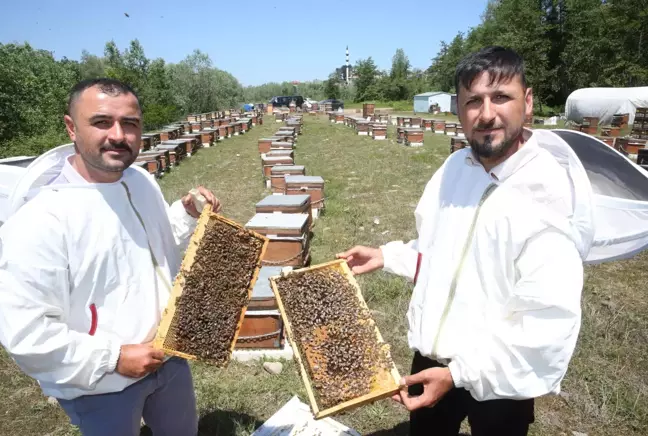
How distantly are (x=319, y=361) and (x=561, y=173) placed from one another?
4.88 feet

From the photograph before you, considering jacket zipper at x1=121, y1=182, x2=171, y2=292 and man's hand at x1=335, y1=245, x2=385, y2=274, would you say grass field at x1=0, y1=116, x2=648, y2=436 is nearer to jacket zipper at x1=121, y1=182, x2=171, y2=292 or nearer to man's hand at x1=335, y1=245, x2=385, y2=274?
man's hand at x1=335, y1=245, x2=385, y2=274

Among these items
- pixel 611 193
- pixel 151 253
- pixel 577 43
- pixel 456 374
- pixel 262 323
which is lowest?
pixel 262 323

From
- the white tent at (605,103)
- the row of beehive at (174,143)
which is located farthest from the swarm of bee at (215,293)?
the white tent at (605,103)

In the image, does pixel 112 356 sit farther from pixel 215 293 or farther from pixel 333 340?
pixel 333 340

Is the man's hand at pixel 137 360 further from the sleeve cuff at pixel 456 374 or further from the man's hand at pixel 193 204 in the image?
the sleeve cuff at pixel 456 374

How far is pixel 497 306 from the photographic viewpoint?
Answer: 1.82m

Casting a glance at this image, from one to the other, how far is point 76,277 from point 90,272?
0.06m

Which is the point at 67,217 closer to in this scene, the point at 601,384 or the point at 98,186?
the point at 98,186

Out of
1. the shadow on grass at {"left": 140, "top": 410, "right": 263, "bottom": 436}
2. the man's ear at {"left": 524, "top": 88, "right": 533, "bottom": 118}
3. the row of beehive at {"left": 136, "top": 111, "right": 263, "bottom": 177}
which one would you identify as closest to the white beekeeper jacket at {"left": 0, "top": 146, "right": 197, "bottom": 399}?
the shadow on grass at {"left": 140, "top": 410, "right": 263, "bottom": 436}

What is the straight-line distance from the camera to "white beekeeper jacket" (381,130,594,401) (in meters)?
1.65

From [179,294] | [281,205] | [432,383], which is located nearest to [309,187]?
[281,205]

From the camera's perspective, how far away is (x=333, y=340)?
7.47ft

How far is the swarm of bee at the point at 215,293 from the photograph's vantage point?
219cm

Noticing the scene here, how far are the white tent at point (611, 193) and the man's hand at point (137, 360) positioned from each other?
2131mm
